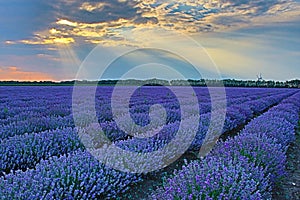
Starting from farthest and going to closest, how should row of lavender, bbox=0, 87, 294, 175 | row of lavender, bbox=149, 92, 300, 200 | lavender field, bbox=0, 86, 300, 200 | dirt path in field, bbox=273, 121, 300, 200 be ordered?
row of lavender, bbox=0, 87, 294, 175
dirt path in field, bbox=273, 121, 300, 200
lavender field, bbox=0, 86, 300, 200
row of lavender, bbox=149, 92, 300, 200

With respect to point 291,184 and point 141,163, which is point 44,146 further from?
point 291,184

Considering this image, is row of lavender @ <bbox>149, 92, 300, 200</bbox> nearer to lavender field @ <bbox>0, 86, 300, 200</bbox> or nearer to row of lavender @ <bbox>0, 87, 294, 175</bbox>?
lavender field @ <bbox>0, 86, 300, 200</bbox>

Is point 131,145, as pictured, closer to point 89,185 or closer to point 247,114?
point 89,185

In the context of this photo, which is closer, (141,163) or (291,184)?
(141,163)

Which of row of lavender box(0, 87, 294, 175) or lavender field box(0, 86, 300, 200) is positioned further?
row of lavender box(0, 87, 294, 175)

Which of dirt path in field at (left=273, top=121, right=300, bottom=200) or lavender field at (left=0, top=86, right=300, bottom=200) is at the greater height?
lavender field at (left=0, top=86, right=300, bottom=200)

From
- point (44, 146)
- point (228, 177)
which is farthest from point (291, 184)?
point (44, 146)

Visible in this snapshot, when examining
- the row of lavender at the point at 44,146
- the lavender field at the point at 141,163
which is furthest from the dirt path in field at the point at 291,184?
the row of lavender at the point at 44,146

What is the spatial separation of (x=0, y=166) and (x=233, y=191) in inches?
114

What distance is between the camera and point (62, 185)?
2.85 m

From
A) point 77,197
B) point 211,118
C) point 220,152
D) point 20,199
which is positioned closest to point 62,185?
point 77,197

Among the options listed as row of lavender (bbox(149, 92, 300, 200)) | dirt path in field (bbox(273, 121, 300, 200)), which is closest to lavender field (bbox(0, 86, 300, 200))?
row of lavender (bbox(149, 92, 300, 200))

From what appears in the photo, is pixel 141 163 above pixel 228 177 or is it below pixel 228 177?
below

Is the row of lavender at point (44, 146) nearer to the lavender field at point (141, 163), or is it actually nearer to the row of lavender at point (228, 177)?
the lavender field at point (141, 163)
